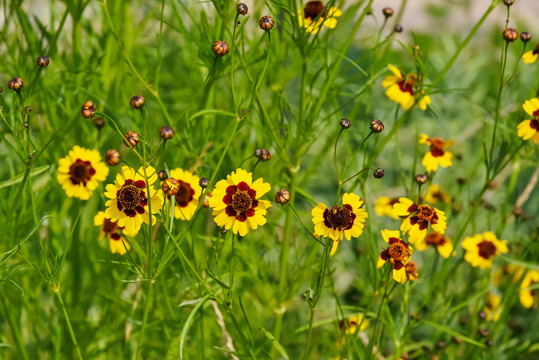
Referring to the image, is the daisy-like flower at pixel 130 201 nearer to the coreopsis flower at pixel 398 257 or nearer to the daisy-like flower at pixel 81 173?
the daisy-like flower at pixel 81 173

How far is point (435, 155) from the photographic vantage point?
119 cm

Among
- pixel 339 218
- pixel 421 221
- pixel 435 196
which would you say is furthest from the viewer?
pixel 435 196

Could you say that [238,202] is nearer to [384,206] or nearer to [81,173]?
[81,173]

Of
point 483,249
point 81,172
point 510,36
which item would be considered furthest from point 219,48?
→ point 483,249

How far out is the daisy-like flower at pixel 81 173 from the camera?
3.54ft

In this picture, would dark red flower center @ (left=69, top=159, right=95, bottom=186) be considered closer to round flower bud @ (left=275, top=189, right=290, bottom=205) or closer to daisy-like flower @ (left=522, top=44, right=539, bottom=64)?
round flower bud @ (left=275, top=189, right=290, bottom=205)

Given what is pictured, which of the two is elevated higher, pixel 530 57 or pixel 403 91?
pixel 530 57

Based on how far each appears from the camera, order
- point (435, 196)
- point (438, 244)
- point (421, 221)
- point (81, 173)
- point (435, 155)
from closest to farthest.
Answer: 1. point (421, 221)
2. point (81, 173)
3. point (435, 155)
4. point (438, 244)
5. point (435, 196)

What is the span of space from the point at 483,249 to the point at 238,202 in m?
0.68

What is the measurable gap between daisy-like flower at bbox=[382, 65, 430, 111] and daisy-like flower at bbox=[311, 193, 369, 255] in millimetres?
360

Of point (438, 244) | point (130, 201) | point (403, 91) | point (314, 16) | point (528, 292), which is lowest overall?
point (528, 292)

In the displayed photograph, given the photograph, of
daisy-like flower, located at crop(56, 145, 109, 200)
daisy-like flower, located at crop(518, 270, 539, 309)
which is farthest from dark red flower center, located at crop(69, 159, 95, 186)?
daisy-like flower, located at crop(518, 270, 539, 309)

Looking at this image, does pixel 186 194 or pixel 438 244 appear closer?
pixel 186 194

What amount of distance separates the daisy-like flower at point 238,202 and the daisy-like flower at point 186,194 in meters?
0.12
